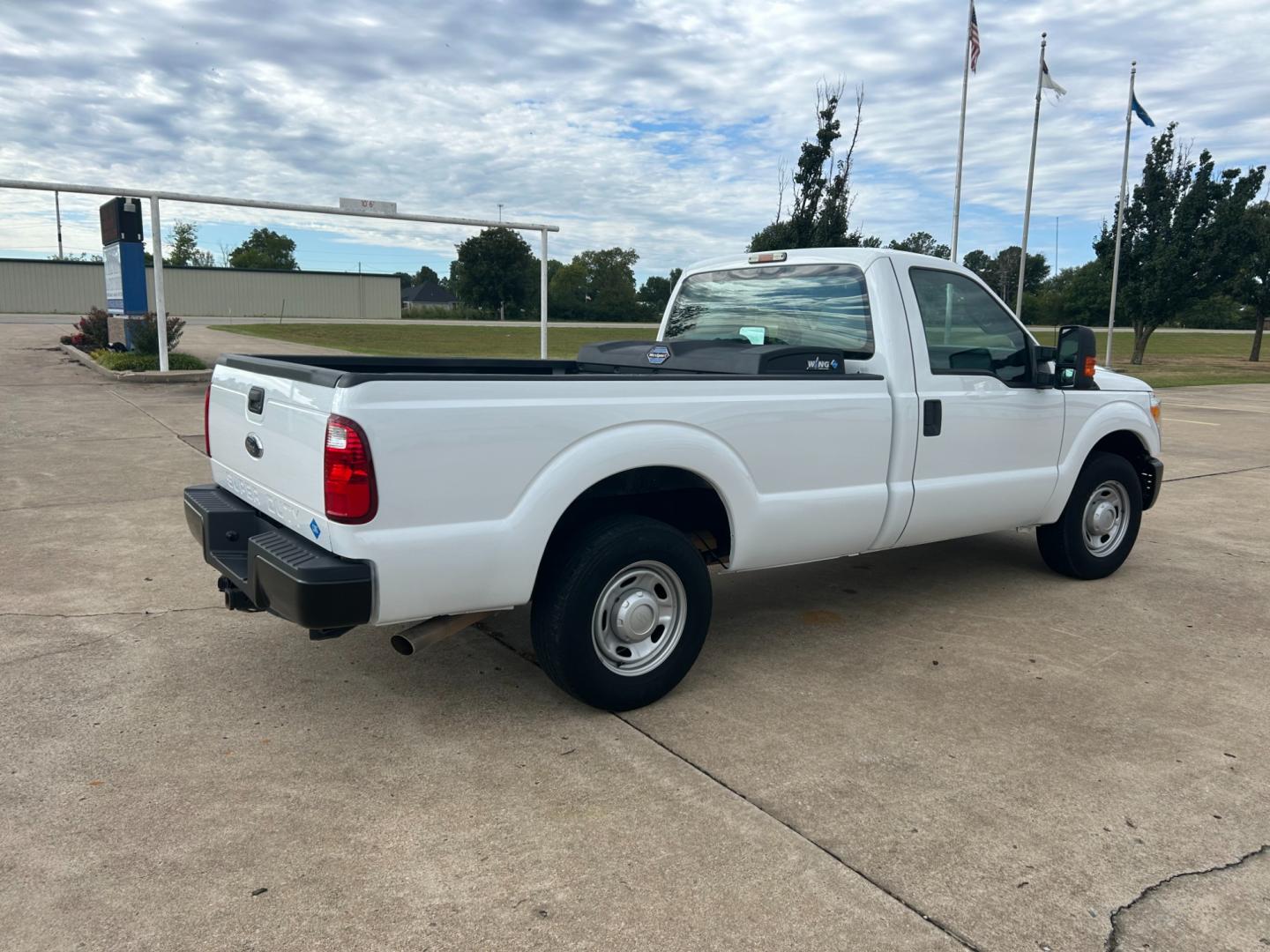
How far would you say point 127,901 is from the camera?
8.34 ft

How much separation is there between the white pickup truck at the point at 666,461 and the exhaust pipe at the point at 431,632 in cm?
2

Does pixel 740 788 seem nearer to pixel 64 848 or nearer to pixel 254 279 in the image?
pixel 64 848

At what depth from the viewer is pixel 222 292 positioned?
6544 cm

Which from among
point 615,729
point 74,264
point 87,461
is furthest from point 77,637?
point 74,264

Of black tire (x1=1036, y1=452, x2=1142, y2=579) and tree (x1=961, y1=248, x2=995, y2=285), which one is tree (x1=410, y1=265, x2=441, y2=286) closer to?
tree (x1=961, y1=248, x2=995, y2=285)

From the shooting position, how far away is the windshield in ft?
15.3

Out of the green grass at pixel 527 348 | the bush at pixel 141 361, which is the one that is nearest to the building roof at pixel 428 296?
the green grass at pixel 527 348

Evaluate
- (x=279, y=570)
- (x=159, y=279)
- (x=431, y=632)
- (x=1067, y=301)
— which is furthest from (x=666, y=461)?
(x=1067, y=301)

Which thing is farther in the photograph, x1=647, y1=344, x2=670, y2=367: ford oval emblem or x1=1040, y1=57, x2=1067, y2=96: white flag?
x1=1040, y1=57, x2=1067, y2=96: white flag

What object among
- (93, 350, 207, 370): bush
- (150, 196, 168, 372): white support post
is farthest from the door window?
(93, 350, 207, 370): bush

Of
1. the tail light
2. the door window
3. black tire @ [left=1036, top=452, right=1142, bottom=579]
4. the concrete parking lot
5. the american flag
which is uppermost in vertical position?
→ the american flag

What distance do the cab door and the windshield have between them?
25cm

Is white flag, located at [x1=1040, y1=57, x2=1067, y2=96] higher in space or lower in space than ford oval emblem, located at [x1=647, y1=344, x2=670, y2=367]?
higher

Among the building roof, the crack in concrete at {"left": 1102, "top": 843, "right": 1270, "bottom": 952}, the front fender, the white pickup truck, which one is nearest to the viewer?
the crack in concrete at {"left": 1102, "top": 843, "right": 1270, "bottom": 952}
